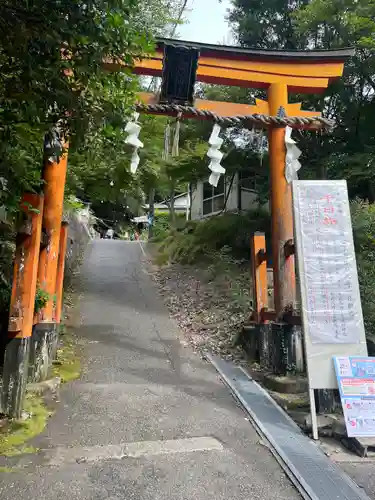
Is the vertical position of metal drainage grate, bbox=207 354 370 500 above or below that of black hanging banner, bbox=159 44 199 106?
below

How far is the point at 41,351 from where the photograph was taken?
5.14 metres

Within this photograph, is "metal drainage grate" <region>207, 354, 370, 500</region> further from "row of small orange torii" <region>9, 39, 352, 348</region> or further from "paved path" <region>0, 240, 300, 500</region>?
"row of small orange torii" <region>9, 39, 352, 348</region>

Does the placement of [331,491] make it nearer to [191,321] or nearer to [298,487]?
[298,487]

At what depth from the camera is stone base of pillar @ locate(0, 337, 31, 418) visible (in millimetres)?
4121

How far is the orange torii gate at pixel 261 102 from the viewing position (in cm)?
624

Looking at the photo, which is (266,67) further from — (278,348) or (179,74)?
(278,348)

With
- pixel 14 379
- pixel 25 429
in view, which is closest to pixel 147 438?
pixel 25 429

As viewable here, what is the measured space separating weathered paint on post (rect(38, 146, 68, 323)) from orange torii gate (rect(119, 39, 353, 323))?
5.23ft

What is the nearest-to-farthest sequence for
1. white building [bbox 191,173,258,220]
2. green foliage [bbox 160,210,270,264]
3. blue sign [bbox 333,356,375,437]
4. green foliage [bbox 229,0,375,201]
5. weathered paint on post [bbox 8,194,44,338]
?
blue sign [bbox 333,356,375,437] < weathered paint on post [bbox 8,194,44,338] < green foliage [bbox 229,0,375,201] < green foliage [bbox 160,210,270,264] < white building [bbox 191,173,258,220]

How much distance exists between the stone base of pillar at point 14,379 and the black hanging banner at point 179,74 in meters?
4.25

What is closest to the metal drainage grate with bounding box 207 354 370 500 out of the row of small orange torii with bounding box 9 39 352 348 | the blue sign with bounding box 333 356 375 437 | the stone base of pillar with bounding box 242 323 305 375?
the blue sign with bounding box 333 356 375 437

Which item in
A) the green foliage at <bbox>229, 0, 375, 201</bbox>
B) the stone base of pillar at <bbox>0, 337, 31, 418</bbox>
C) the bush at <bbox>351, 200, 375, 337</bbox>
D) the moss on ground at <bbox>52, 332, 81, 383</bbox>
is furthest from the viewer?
the green foliage at <bbox>229, 0, 375, 201</bbox>

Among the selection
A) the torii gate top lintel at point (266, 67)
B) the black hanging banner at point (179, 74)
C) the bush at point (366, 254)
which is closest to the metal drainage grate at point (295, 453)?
the bush at point (366, 254)

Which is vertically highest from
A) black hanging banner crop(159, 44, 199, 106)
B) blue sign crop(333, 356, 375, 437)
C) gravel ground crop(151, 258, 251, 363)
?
black hanging banner crop(159, 44, 199, 106)
